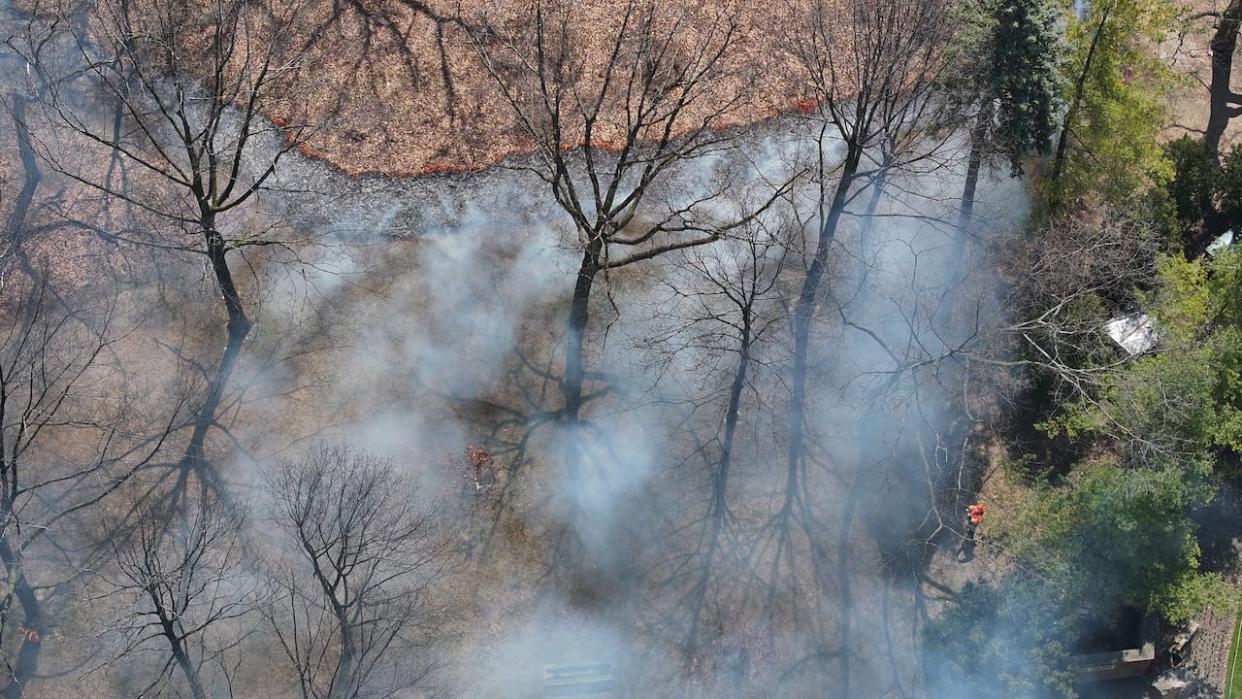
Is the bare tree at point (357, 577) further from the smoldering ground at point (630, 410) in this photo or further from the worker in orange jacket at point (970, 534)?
the worker in orange jacket at point (970, 534)

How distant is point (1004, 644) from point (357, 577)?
12.2 m

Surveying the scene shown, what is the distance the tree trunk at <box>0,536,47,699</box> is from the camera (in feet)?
63.5

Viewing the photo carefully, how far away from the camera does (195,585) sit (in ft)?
66.3

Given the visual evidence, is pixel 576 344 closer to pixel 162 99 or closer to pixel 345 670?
pixel 345 670

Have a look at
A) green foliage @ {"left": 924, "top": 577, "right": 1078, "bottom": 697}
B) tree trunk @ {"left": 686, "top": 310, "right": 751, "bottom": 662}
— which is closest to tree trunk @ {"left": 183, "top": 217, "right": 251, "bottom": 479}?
tree trunk @ {"left": 686, "top": 310, "right": 751, "bottom": 662}

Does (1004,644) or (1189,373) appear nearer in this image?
(1004,644)

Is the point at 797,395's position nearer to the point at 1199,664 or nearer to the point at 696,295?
the point at 696,295

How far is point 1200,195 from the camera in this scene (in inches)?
958

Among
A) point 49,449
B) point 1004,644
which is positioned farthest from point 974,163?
point 49,449

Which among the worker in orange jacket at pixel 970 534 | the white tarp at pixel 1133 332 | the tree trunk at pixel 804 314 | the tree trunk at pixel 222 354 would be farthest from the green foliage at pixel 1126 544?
the tree trunk at pixel 222 354

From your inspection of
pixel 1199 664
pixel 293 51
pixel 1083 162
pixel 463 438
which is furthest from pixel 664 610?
pixel 293 51

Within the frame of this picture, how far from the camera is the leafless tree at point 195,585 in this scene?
64.1ft

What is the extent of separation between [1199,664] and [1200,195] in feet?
34.4

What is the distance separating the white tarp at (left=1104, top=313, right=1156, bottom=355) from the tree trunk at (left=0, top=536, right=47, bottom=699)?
22011mm
